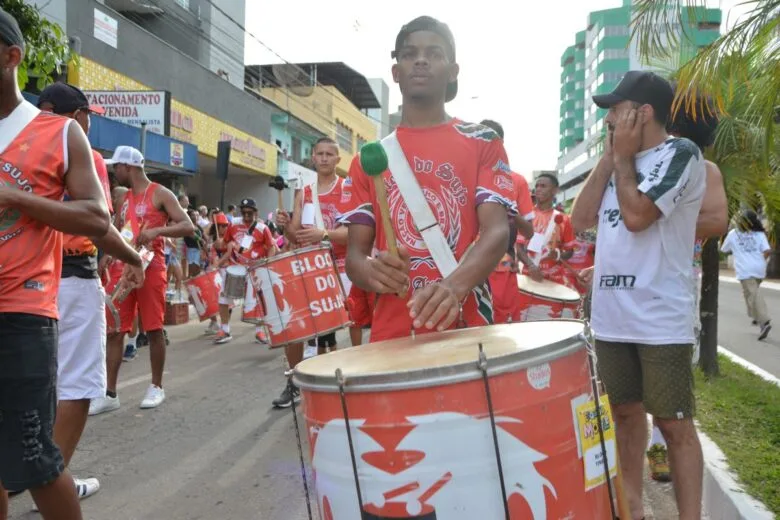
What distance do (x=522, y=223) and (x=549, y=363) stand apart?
11.6 feet

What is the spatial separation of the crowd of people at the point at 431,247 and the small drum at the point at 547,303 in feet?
5.00

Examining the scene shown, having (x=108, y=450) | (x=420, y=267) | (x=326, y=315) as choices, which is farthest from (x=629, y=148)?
(x=108, y=450)

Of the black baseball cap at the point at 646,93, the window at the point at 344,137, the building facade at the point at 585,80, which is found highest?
the building facade at the point at 585,80

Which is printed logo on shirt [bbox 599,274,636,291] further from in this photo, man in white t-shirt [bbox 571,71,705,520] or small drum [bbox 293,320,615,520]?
small drum [bbox 293,320,615,520]

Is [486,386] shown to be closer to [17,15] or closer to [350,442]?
[350,442]

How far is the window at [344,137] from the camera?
40.4 metres

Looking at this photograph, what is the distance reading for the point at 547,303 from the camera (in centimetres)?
533

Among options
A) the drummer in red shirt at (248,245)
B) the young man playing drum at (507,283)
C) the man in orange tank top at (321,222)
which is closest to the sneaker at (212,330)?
the drummer in red shirt at (248,245)

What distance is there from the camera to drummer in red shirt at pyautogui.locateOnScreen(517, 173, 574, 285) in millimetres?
6573

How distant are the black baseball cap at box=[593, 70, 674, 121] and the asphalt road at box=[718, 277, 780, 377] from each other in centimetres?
583

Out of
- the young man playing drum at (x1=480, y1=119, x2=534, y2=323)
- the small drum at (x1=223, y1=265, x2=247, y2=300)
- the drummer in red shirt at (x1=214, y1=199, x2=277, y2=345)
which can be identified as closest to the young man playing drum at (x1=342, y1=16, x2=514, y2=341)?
the young man playing drum at (x1=480, y1=119, x2=534, y2=323)

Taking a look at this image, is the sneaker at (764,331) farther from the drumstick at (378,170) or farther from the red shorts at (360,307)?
the drumstick at (378,170)

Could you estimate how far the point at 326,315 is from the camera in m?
5.35

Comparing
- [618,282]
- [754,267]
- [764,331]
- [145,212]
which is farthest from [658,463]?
[754,267]
